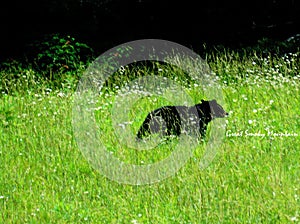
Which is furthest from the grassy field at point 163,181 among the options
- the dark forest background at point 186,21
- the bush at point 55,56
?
the dark forest background at point 186,21

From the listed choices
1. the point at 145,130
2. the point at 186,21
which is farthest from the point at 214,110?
the point at 186,21

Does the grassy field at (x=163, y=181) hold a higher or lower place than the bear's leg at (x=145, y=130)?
lower

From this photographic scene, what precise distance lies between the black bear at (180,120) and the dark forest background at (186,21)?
23.6 ft

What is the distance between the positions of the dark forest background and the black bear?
7.19 m

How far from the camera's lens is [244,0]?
42.2 feet

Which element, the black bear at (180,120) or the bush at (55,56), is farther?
the bush at (55,56)

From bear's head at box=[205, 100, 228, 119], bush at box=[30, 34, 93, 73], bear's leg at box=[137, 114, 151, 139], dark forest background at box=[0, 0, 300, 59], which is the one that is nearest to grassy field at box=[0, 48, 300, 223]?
bear's head at box=[205, 100, 228, 119]

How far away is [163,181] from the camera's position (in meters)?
4.38

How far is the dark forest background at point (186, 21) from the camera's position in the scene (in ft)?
42.3

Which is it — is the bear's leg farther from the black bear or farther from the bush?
the bush

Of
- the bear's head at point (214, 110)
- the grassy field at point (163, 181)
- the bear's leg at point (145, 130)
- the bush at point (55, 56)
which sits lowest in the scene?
the grassy field at point (163, 181)

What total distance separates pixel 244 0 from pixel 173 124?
811 cm

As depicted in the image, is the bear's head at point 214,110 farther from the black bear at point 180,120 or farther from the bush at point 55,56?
the bush at point 55,56

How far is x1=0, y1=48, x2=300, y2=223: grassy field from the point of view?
3.82 metres
